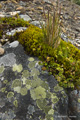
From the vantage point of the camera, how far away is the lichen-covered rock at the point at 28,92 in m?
2.19

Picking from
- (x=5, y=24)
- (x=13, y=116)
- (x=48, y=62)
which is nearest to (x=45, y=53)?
(x=48, y=62)

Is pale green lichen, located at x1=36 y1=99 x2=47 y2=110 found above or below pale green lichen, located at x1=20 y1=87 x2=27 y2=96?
below

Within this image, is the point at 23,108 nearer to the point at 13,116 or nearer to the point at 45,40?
the point at 13,116

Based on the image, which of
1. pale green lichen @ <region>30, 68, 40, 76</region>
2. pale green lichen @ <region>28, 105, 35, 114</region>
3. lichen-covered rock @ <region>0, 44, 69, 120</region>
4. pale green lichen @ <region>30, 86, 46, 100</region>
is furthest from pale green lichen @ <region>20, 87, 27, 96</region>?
pale green lichen @ <region>30, 68, 40, 76</region>

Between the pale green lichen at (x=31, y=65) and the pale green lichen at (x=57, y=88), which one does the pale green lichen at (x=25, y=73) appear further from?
the pale green lichen at (x=57, y=88)

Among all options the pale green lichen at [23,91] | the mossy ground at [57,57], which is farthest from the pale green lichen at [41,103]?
the mossy ground at [57,57]

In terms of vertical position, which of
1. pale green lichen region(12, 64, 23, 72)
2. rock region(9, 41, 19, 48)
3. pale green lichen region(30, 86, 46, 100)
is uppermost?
rock region(9, 41, 19, 48)

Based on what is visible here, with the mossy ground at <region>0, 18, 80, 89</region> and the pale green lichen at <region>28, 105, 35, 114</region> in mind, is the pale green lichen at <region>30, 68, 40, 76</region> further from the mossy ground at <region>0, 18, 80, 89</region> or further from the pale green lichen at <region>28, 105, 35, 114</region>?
the pale green lichen at <region>28, 105, 35, 114</region>

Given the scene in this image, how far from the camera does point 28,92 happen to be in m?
2.43

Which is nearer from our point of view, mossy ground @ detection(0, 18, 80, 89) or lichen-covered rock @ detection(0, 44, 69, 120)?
lichen-covered rock @ detection(0, 44, 69, 120)

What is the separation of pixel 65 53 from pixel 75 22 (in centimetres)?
455

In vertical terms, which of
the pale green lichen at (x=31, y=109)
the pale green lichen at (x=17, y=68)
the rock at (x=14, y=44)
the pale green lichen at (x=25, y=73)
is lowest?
the pale green lichen at (x=31, y=109)

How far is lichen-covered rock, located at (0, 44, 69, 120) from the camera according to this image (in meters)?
2.19

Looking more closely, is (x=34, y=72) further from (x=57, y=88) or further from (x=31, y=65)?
(x=57, y=88)
